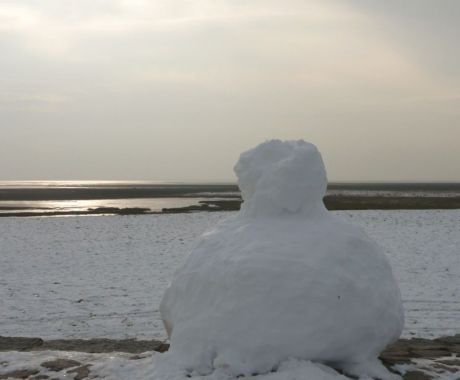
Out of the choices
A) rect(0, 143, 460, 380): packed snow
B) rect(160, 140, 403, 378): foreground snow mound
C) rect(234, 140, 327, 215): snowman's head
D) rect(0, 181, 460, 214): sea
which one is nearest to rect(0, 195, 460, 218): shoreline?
rect(0, 181, 460, 214): sea

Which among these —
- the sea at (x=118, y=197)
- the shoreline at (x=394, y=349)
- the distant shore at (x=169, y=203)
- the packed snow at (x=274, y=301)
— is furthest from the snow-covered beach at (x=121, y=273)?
the sea at (x=118, y=197)

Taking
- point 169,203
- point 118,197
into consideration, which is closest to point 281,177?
point 169,203

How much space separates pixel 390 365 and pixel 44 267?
10324mm

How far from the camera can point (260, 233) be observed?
5.40 meters

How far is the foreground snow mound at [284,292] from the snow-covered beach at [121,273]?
111 inches

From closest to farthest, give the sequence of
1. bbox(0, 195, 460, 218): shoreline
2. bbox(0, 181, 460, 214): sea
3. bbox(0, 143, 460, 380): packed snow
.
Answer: bbox(0, 143, 460, 380): packed snow, bbox(0, 195, 460, 218): shoreline, bbox(0, 181, 460, 214): sea

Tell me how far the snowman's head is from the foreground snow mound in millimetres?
13

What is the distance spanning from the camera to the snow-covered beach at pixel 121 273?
8.32 m

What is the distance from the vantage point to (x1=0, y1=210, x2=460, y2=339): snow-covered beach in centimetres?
832

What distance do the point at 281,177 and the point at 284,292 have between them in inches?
55.5

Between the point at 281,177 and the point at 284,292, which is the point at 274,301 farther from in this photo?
the point at 281,177

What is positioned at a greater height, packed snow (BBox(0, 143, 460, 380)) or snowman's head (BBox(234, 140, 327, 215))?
snowman's head (BBox(234, 140, 327, 215))

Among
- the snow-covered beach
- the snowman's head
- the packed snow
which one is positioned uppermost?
the snowman's head

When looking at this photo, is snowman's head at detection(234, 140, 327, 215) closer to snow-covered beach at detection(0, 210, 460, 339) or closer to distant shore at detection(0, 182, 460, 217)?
snow-covered beach at detection(0, 210, 460, 339)
